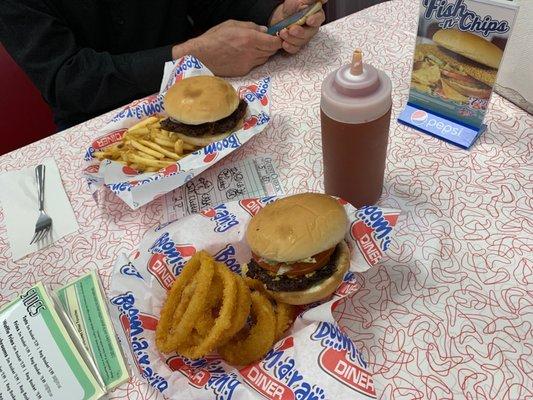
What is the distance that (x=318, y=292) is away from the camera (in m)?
0.94

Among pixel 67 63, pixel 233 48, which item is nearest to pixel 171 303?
pixel 233 48

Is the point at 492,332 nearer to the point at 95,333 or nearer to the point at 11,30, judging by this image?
the point at 95,333

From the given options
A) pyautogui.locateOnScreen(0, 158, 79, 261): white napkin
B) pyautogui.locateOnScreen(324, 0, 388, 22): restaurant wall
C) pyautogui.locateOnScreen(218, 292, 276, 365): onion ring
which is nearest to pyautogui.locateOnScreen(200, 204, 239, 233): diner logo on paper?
pyautogui.locateOnScreen(218, 292, 276, 365): onion ring

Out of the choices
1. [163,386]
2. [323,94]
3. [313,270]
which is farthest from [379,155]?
[163,386]

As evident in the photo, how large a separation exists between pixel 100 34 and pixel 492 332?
1.71 m

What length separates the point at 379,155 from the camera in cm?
110

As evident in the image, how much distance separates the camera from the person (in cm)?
162

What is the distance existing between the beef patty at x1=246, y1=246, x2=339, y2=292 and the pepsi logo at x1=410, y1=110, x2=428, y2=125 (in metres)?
0.62

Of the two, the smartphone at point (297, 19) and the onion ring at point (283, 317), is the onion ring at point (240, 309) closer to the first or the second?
the onion ring at point (283, 317)

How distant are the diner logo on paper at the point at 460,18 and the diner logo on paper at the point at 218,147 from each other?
605mm

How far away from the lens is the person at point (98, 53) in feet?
5.31

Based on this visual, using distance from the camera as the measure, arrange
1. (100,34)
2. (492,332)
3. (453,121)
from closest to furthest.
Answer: (492,332) < (453,121) < (100,34)

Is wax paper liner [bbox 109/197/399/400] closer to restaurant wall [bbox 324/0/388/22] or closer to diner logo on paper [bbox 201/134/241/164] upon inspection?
diner logo on paper [bbox 201/134/241/164]

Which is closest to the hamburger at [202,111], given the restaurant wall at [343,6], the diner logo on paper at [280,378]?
the diner logo on paper at [280,378]
